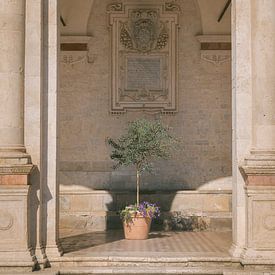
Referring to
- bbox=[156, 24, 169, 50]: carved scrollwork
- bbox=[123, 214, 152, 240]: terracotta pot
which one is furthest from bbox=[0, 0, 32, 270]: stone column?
bbox=[156, 24, 169, 50]: carved scrollwork

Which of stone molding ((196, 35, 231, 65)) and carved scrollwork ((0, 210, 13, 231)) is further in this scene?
stone molding ((196, 35, 231, 65))

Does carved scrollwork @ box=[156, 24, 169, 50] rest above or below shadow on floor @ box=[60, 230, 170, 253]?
above

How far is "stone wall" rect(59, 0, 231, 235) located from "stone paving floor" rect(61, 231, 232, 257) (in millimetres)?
1701

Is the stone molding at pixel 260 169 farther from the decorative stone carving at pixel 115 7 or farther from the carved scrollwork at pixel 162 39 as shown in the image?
the decorative stone carving at pixel 115 7

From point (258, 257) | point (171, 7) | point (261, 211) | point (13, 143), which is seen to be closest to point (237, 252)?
point (258, 257)

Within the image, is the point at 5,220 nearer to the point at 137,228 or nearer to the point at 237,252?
the point at 137,228

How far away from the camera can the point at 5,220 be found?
8.91 meters

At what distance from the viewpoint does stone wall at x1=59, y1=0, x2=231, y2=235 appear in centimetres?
1398

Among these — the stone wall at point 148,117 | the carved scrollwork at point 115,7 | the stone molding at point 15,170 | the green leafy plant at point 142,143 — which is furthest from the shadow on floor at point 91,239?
the carved scrollwork at point 115,7

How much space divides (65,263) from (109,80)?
19.7 ft

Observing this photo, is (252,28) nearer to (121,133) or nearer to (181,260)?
(181,260)

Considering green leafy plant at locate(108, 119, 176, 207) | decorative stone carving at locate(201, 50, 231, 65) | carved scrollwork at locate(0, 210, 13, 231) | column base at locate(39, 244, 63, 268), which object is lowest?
column base at locate(39, 244, 63, 268)

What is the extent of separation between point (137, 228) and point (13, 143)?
363cm

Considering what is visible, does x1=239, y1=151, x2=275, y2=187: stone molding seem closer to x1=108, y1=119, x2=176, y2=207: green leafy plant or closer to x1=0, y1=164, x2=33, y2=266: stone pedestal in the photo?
x1=108, y1=119, x2=176, y2=207: green leafy plant
